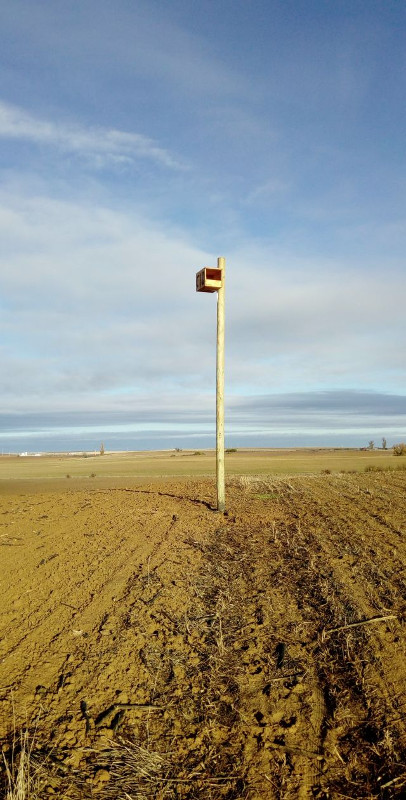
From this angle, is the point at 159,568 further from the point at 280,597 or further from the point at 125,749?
the point at 125,749

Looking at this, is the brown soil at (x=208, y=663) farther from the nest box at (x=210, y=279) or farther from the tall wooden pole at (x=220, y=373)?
the nest box at (x=210, y=279)

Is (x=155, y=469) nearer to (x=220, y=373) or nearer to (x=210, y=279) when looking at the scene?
(x=220, y=373)

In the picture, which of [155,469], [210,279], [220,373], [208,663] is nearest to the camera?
[208,663]

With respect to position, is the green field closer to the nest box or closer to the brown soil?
the nest box

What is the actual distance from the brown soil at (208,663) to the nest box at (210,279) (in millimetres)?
5572

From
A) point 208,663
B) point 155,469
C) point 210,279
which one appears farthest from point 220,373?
point 155,469

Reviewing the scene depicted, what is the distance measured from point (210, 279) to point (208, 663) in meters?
8.75

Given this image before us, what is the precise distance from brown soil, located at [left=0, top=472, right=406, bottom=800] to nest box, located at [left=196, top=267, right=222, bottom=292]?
5572 millimetres

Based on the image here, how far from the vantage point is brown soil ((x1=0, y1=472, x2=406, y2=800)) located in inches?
137

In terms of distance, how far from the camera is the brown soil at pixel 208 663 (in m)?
3.47

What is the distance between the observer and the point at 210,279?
11.9m

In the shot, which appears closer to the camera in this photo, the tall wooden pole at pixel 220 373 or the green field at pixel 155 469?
the tall wooden pole at pixel 220 373

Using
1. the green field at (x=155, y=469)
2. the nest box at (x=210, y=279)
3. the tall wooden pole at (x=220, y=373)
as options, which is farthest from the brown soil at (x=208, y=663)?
the green field at (x=155, y=469)

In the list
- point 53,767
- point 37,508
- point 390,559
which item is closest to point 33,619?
point 53,767
